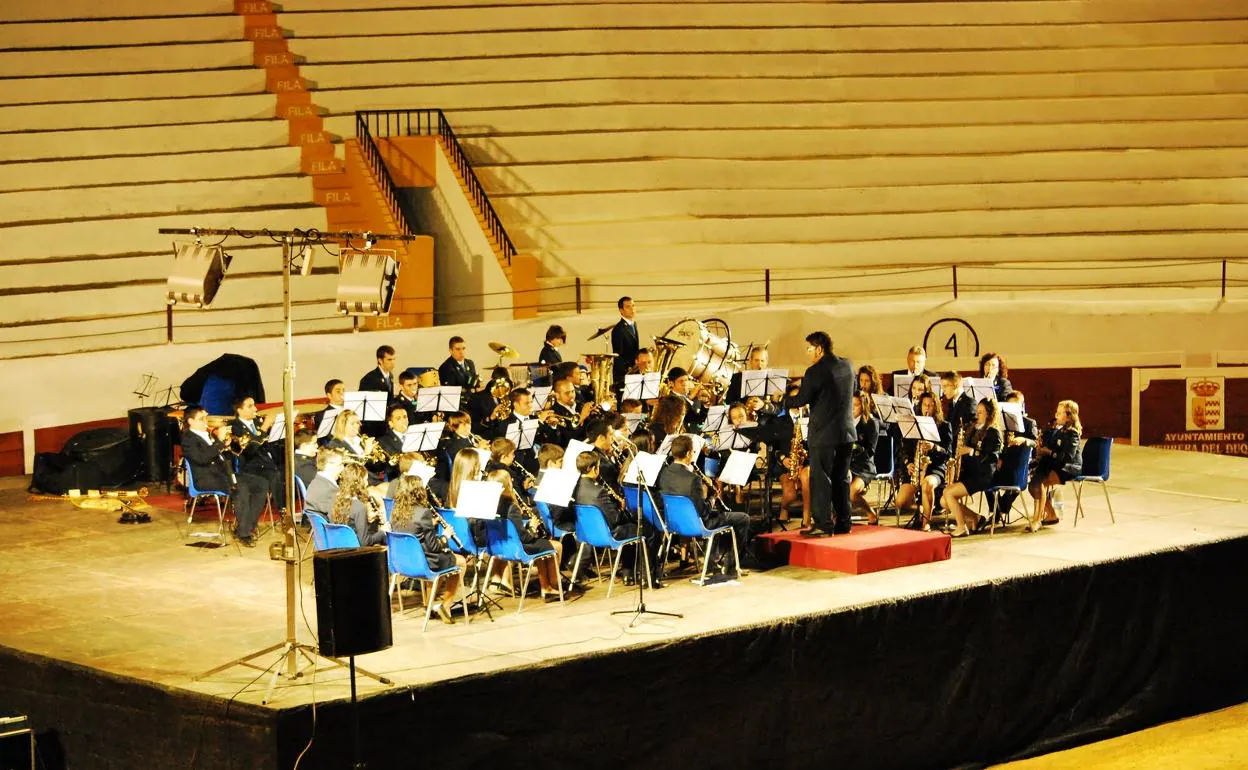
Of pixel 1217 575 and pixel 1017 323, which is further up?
pixel 1017 323

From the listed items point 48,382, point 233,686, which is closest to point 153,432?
point 48,382

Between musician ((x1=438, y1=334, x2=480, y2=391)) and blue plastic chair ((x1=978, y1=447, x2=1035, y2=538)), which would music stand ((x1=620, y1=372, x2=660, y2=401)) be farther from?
blue plastic chair ((x1=978, y1=447, x2=1035, y2=538))

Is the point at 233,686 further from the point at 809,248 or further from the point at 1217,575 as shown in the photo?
the point at 809,248

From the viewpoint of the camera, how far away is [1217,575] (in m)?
10.5

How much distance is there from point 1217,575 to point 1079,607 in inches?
53.5

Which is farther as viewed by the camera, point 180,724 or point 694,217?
point 694,217

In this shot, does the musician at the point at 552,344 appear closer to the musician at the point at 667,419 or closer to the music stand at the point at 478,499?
the musician at the point at 667,419

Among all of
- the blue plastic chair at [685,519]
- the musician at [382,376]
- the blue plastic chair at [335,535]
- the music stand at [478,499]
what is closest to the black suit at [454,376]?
the musician at [382,376]

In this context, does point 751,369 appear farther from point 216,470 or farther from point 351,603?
point 351,603

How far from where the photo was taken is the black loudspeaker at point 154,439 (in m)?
13.7

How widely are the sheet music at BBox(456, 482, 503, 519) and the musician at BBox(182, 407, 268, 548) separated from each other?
10.6 feet

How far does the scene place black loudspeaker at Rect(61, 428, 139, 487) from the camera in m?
13.5

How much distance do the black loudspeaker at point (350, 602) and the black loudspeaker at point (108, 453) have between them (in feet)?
23.3

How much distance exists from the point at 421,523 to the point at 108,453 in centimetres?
567
